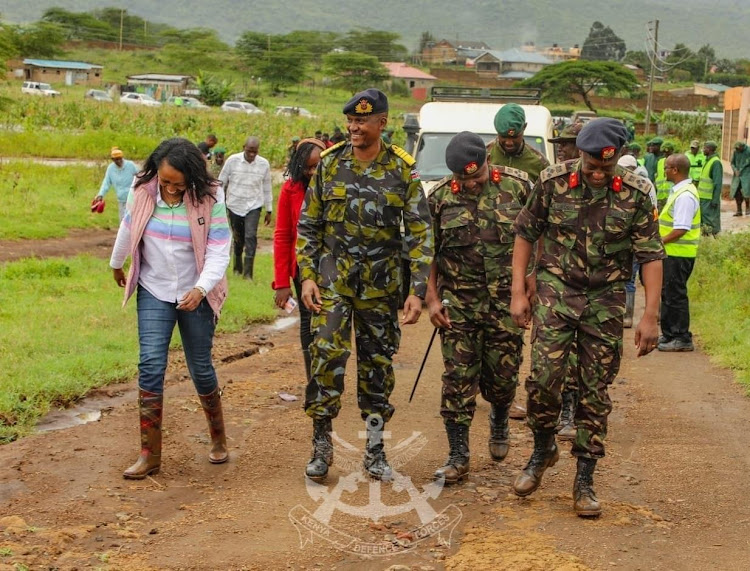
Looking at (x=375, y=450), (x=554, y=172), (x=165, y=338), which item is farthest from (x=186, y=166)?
(x=554, y=172)

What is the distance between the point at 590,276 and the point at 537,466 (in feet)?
3.74

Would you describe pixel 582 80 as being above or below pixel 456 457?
above

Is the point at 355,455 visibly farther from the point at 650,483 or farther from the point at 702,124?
the point at 702,124

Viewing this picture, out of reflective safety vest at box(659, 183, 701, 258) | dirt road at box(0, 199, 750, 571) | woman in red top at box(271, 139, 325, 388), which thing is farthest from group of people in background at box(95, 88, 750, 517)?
reflective safety vest at box(659, 183, 701, 258)

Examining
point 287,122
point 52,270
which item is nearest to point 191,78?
point 287,122

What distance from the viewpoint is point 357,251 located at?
5.88 metres

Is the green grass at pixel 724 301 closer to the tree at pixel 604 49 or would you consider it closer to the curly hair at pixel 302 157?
the curly hair at pixel 302 157

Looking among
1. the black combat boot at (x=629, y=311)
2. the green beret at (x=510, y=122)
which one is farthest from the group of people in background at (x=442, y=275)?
the black combat boot at (x=629, y=311)

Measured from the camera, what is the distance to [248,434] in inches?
278

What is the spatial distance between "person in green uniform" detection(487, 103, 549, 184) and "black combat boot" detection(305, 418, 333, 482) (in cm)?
246

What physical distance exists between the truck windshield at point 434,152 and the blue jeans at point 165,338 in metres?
7.13

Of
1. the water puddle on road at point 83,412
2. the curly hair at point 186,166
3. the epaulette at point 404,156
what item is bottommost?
the water puddle on road at point 83,412

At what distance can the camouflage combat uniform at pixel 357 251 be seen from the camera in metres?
5.85

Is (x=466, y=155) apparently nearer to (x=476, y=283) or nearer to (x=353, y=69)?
(x=476, y=283)
